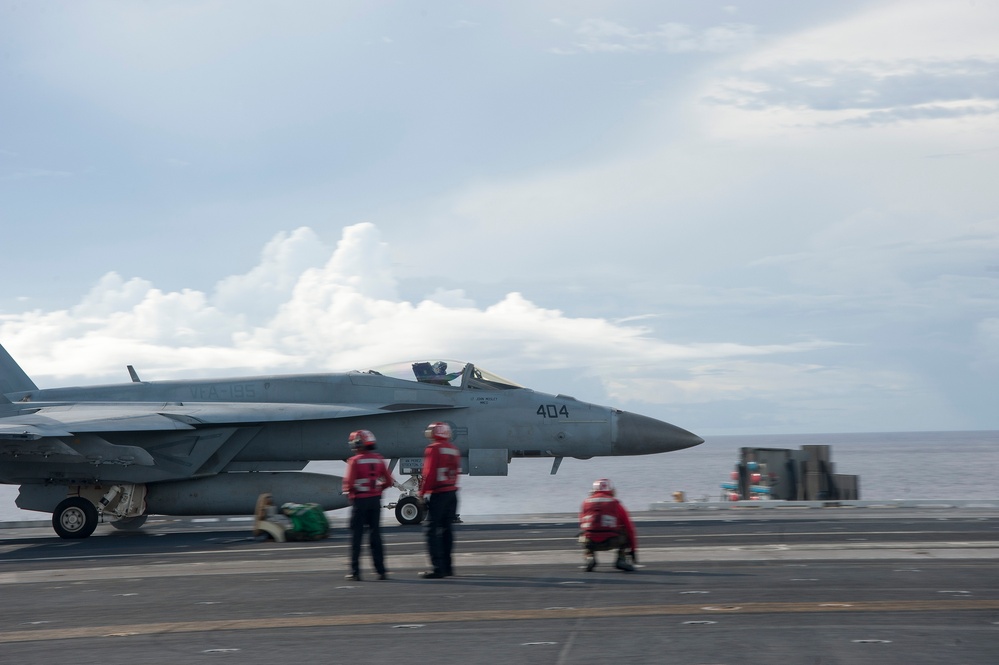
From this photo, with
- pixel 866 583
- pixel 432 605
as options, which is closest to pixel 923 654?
pixel 866 583

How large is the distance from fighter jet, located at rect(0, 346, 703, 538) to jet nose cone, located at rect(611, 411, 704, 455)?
0.03 metres

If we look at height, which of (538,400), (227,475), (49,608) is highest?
(538,400)

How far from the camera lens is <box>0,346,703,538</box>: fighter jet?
20.0 m

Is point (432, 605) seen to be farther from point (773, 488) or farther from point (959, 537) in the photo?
point (773, 488)

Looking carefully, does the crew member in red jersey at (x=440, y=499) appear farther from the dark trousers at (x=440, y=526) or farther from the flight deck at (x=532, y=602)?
the flight deck at (x=532, y=602)

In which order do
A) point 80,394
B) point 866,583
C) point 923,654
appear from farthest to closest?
point 80,394 < point 866,583 < point 923,654

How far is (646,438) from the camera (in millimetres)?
20297

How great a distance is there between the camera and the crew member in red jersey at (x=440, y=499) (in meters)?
11.2

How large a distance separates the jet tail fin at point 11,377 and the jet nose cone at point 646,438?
14.1 m

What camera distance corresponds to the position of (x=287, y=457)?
2133 cm

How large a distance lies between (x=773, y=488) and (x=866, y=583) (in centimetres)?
1726

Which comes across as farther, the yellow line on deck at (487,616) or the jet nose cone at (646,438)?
the jet nose cone at (646,438)

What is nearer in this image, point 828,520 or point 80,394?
point 828,520

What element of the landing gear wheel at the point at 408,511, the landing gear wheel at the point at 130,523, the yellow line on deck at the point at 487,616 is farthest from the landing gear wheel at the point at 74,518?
the yellow line on deck at the point at 487,616
